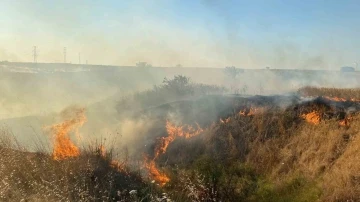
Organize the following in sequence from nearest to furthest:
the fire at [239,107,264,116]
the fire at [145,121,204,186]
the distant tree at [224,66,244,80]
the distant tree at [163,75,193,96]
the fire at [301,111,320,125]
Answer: the fire at [301,111,320,125]
the fire at [145,121,204,186]
the fire at [239,107,264,116]
the distant tree at [163,75,193,96]
the distant tree at [224,66,244,80]

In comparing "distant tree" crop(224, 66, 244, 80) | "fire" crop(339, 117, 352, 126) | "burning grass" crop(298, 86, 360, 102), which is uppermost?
"distant tree" crop(224, 66, 244, 80)

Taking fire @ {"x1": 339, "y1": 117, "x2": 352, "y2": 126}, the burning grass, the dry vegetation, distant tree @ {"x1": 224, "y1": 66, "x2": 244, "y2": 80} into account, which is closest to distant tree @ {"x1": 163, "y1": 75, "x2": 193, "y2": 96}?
the burning grass

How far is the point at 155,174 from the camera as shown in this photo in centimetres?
1259

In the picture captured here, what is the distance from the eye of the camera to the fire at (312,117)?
13930 mm

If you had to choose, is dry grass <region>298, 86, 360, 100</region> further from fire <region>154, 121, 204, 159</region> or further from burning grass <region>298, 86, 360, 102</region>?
fire <region>154, 121, 204, 159</region>

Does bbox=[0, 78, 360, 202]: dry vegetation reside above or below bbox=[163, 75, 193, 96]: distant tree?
below

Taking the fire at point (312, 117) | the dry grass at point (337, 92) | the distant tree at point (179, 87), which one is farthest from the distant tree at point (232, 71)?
the fire at point (312, 117)

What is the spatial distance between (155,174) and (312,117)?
21.2ft

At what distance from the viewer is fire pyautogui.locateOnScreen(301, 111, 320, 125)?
13.9 metres

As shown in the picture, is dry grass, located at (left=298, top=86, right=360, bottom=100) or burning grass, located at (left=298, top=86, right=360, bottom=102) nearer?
burning grass, located at (left=298, top=86, right=360, bottom=102)

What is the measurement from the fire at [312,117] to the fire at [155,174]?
19.7 ft

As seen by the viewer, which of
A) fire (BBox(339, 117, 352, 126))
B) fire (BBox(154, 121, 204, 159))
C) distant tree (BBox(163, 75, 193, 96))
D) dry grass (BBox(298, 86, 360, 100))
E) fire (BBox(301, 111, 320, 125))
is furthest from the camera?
distant tree (BBox(163, 75, 193, 96))

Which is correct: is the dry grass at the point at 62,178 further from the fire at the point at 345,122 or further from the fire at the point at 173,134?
the fire at the point at 345,122

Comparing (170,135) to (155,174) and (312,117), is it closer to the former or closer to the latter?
(155,174)
